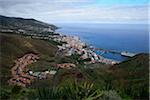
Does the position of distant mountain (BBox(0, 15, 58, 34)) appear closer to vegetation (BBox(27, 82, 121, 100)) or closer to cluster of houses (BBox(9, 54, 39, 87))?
cluster of houses (BBox(9, 54, 39, 87))

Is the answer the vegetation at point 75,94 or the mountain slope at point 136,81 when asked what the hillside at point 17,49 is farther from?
the vegetation at point 75,94

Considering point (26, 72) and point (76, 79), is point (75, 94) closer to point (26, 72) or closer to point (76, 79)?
point (76, 79)

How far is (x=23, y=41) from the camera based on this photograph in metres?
45.6

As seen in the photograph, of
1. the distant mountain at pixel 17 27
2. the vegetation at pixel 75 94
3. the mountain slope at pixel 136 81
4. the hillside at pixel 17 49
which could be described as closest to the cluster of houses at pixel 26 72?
the hillside at pixel 17 49

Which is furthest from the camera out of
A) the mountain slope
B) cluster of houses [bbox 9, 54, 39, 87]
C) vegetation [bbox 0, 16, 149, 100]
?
cluster of houses [bbox 9, 54, 39, 87]

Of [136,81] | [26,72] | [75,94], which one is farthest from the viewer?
[26,72]

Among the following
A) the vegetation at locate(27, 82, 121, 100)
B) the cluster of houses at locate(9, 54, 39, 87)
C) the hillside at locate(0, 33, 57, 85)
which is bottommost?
the cluster of houses at locate(9, 54, 39, 87)

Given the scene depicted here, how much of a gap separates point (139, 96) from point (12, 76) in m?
22.4

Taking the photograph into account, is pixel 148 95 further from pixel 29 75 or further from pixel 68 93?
pixel 29 75

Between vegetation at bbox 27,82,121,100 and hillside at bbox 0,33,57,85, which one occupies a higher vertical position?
vegetation at bbox 27,82,121,100

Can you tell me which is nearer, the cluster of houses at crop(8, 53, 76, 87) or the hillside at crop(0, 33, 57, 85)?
the cluster of houses at crop(8, 53, 76, 87)

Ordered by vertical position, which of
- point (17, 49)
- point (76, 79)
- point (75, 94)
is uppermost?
point (75, 94)

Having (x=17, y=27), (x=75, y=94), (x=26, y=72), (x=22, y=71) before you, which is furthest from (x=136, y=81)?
(x=17, y=27)

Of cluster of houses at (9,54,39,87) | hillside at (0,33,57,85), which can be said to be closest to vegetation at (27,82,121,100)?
cluster of houses at (9,54,39,87)
